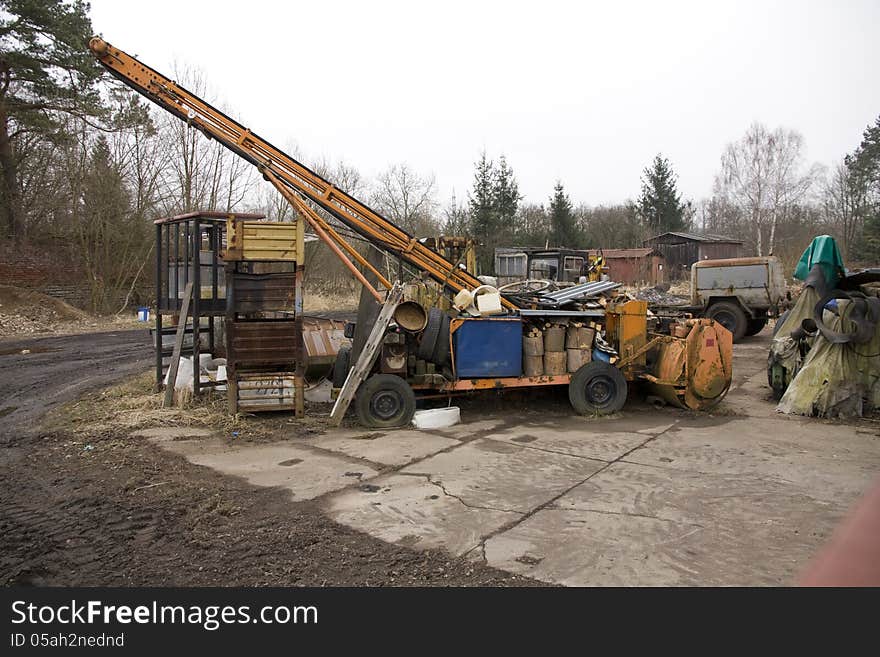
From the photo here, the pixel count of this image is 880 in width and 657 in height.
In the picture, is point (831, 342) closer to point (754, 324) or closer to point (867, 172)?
point (754, 324)

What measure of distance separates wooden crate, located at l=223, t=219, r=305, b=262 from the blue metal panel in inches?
93.6

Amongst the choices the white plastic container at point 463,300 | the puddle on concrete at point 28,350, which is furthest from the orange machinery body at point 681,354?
the puddle on concrete at point 28,350

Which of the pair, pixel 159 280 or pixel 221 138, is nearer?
pixel 221 138

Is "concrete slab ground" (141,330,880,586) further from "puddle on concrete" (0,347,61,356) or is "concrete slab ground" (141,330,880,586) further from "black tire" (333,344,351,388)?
"puddle on concrete" (0,347,61,356)

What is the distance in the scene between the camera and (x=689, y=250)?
38.2 m

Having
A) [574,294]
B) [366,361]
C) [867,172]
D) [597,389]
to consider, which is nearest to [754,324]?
[574,294]

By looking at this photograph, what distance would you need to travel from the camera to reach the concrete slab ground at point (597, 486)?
4.23m

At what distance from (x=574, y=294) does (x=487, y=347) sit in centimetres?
205

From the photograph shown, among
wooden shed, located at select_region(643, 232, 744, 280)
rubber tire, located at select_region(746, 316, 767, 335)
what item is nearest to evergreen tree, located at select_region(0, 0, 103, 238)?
rubber tire, located at select_region(746, 316, 767, 335)

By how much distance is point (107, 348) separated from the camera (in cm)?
1620
